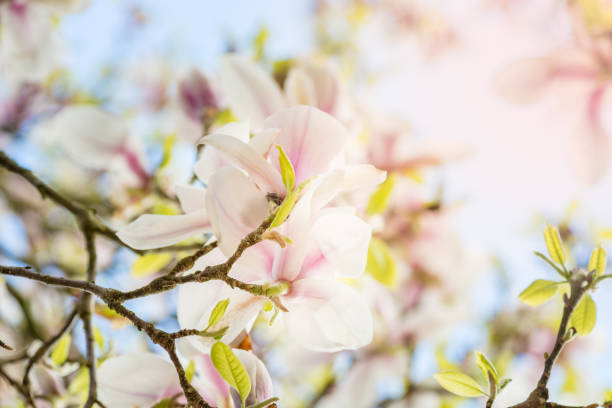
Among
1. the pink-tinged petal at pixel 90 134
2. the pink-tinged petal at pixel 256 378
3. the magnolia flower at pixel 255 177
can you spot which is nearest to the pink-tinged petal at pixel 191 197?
the magnolia flower at pixel 255 177

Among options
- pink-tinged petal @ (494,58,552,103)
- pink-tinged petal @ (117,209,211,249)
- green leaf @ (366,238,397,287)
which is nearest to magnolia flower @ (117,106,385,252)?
pink-tinged petal @ (117,209,211,249)

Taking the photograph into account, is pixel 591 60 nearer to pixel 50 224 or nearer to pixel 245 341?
pixel 245 341

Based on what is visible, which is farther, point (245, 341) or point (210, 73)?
point (210, 73)

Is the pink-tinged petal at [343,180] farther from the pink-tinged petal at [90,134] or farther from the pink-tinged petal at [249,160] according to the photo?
the pink-tinged petal at [90,134]

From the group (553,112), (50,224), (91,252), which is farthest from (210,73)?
(50,224)

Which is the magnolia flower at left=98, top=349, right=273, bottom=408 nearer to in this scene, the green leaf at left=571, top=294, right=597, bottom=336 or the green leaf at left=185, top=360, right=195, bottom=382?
the green leaf at left=185, top=360, right=195, bottom=382

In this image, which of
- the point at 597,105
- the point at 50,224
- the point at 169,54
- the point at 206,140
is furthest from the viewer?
the point at 169,54

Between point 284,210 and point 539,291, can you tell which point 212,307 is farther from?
point 539,291
